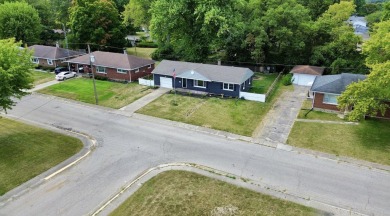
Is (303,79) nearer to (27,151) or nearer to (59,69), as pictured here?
(27,151)

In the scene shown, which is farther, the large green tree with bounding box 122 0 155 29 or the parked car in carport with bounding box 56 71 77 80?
the large green tree with bounding box 122 0 155 29

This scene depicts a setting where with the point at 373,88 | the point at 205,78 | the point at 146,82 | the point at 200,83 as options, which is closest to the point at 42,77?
the point at 146,82

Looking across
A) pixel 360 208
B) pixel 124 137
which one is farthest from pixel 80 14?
pixel 360 208

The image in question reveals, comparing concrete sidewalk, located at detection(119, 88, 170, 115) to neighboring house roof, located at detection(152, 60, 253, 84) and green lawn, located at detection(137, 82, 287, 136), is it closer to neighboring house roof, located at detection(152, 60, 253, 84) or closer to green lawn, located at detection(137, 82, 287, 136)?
green lawn, located at detection(137, 82, 287, 136)

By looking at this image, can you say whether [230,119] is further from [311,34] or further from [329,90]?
[311,34]

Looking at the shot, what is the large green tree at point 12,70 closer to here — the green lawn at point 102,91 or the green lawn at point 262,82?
the green lawn at point 102,91

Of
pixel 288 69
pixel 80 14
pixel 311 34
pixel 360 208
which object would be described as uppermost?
pixel 80 14

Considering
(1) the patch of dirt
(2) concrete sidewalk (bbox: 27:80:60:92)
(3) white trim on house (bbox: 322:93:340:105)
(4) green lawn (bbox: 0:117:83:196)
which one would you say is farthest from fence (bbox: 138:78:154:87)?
(1) the patch of dirt
